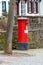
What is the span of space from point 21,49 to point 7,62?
385 centimetres

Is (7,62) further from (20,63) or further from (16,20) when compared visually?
(16,20)

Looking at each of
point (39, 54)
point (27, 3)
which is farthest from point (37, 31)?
point (27, 3)

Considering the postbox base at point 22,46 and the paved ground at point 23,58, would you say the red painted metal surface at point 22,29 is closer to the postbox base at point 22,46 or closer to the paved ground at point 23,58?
the postbox base at point 22,46

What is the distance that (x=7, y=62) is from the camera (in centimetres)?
1335

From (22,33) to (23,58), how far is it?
295cm

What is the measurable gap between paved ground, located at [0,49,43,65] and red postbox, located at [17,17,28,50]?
0.48 metres

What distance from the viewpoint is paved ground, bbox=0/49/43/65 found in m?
13.4

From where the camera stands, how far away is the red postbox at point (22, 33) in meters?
17.1

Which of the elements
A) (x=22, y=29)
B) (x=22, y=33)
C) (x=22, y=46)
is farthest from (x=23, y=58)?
(x=22, y=29)

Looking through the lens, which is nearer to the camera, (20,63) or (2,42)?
(20,63)

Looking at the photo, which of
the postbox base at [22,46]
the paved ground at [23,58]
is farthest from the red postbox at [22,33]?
the paved ground at [23,58]

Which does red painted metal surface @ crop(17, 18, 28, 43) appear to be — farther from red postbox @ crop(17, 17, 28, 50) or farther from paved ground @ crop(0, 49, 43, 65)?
paved ground @ crop(0, 49, 43, 65)

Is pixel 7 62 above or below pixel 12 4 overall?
below

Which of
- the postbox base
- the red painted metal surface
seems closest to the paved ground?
the postbox base
